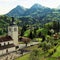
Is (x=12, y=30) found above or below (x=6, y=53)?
above

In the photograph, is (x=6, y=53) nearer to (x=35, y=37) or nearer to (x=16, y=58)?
(x=16, y=58)

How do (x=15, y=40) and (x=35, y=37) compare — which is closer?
(x=15, y=40)

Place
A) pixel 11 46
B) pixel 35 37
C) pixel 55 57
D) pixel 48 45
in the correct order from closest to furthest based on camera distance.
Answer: pixel 55 57, pixel 48 45, pixel 11 46, pixel 35 37

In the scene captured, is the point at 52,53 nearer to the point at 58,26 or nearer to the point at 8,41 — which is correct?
the point at 8,41

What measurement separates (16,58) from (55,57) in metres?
11.4

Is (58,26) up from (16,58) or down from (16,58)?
up

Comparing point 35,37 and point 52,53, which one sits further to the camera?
point 35,37

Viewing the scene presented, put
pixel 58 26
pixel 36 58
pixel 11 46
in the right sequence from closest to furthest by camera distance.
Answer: pixel 36 58 → pixel 11 46 → pixel 58 26

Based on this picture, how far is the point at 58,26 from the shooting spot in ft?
419

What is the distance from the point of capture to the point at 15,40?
8056 cm

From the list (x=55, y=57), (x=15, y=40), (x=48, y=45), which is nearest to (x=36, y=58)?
(x=55, y=57)

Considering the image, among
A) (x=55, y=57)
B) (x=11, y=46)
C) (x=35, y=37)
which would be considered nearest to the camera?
(x=55, y=57)

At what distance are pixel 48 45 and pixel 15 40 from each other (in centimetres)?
1686

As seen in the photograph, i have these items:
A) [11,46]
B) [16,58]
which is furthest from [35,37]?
[16,58]
